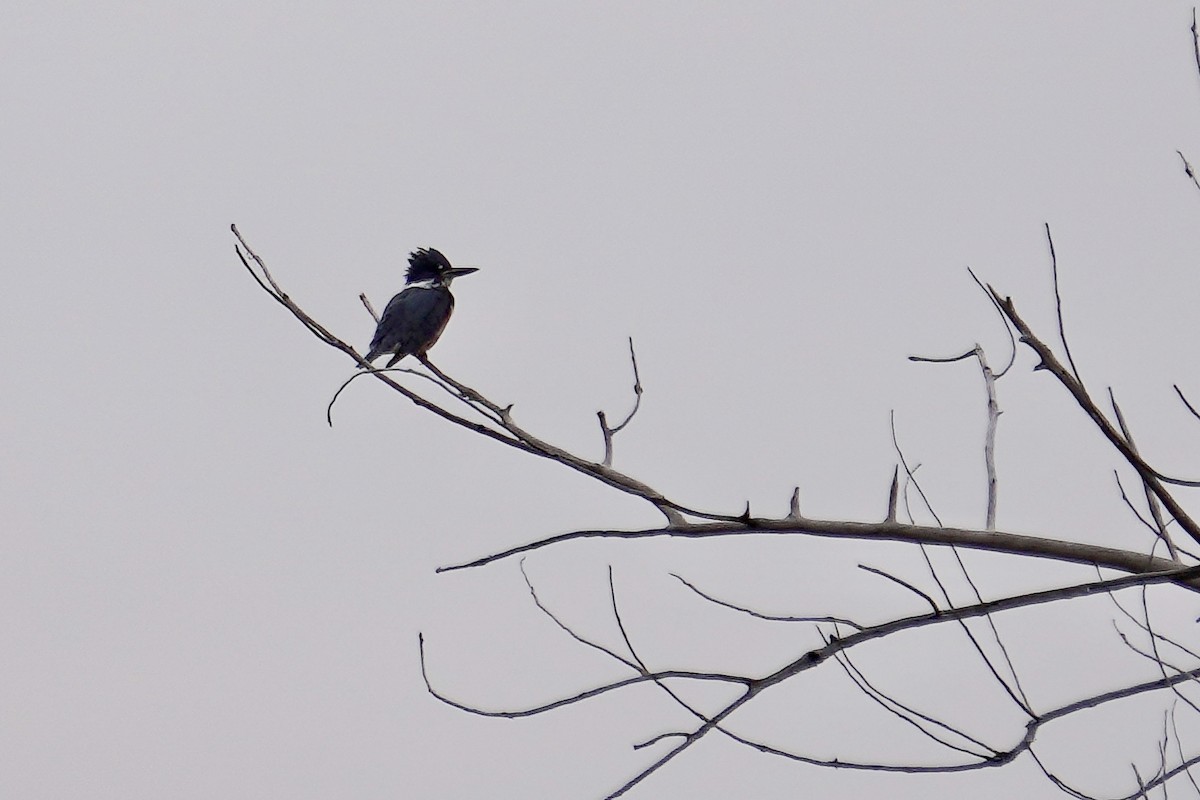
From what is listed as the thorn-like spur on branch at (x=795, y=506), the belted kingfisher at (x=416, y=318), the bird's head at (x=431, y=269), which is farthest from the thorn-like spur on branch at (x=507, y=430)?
the bird's head at (x=431, y=269)

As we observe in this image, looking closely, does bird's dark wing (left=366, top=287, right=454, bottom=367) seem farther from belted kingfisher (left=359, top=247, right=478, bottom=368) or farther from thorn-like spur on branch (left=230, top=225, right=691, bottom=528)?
thorn-like spur on branch (left=230, top=225, right=691, bottom=528)

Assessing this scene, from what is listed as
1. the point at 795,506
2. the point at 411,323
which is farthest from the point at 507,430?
the point at 411,323

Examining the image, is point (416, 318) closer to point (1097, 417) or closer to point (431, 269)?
point (431, 269)

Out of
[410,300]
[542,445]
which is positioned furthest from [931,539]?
[410,300]

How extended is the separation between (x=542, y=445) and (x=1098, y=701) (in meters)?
1.63

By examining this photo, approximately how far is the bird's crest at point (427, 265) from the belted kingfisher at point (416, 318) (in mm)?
114

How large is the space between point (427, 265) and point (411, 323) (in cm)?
179

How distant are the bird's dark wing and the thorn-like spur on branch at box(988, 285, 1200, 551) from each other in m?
7.43

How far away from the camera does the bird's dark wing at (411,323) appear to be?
10344 millimetres

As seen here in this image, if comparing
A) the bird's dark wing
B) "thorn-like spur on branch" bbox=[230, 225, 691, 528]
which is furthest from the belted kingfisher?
"thorn-like spur on branch" bbox=[230, 225, 691, 528]

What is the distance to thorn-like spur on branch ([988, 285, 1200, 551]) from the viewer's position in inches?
118

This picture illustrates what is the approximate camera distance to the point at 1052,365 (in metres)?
3.21

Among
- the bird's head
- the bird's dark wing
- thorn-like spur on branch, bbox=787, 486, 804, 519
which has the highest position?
the bird's head

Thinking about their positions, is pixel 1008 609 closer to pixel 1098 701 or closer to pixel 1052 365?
pixel 1098 701
